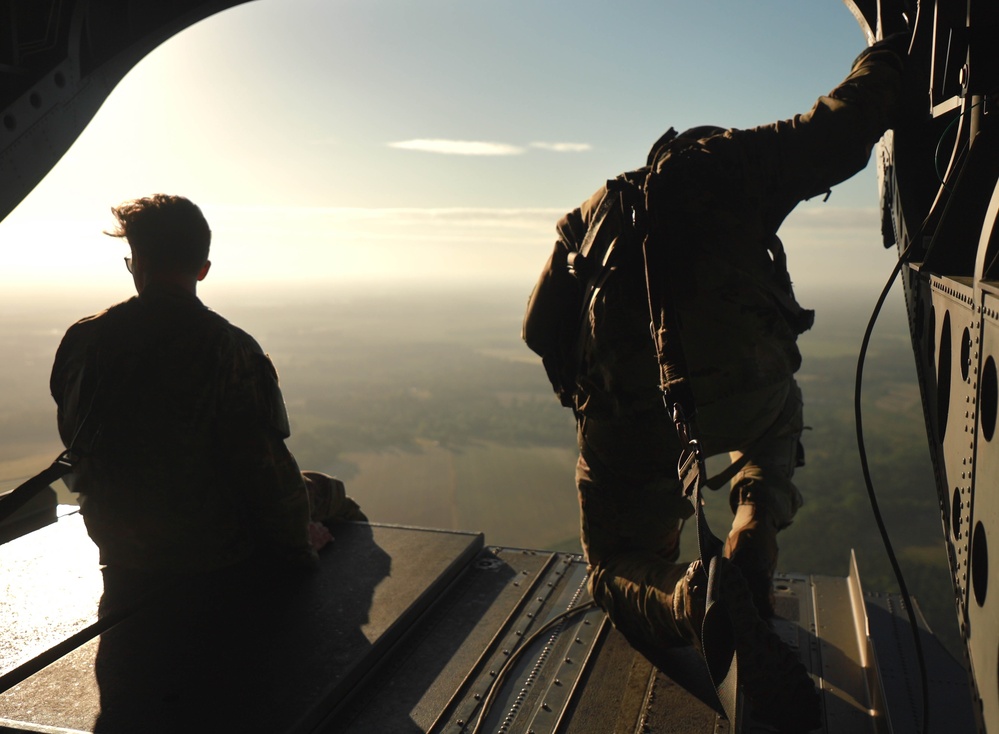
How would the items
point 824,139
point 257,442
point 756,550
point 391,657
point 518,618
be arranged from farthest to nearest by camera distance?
point 518,618 < point 257,442 < point 391,657 < point 756,550 < point 824,139

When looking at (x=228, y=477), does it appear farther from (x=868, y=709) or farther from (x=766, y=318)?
(x=868, y=709)

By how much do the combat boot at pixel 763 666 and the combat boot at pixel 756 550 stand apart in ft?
1.11

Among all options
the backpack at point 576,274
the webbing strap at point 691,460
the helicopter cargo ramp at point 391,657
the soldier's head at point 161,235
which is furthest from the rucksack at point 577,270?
the soldier's head at point 161,235

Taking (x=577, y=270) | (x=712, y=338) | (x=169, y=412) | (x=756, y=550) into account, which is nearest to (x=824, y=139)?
(x=712, y=338)

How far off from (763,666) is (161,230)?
2375mm

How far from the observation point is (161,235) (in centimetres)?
264

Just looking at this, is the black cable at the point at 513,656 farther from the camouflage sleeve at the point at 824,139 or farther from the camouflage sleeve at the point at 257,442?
the camouflage sleeve at the point at 824,139

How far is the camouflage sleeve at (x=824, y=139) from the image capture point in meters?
2.38

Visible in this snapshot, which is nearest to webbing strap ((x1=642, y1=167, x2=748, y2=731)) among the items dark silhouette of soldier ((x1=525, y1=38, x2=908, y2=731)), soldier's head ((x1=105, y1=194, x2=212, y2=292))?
dark silhouette of soldier ((x1=525, y1=38, x2=908, y2=731))

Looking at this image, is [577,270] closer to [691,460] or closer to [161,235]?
[691,460]

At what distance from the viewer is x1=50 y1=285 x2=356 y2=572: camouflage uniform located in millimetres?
2637

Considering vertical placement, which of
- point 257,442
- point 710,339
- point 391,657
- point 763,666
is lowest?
point 391,657

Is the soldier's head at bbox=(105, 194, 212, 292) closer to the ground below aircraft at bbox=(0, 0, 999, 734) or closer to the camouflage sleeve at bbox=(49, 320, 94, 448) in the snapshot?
the camouflage sleeve at bbox=(49, 320, 94, 448)

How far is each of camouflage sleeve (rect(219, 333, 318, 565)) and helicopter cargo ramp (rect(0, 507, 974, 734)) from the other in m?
0.37
